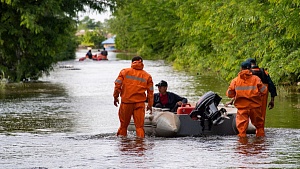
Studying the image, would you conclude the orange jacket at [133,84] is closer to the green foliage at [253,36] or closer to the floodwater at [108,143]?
the floodwater at [108,143]

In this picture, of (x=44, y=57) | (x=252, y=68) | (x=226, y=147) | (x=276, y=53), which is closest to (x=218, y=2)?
(x=276, y=53)

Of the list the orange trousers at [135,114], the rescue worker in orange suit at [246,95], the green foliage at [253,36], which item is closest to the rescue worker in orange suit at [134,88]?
the orange trousers at [135,114]

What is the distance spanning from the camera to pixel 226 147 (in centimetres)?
1528

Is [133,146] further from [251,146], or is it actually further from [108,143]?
[251,146]

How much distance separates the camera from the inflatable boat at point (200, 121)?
1703 cm

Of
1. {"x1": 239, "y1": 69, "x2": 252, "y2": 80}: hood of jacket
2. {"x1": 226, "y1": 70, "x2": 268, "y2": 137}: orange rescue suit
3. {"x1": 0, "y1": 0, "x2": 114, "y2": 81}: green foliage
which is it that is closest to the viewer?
{"x1": 239, "y1": 69, "x2": 252, "y2": 80}: hood of jacket

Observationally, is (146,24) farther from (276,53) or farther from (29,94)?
(276,53)

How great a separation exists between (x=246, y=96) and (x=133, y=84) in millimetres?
2322

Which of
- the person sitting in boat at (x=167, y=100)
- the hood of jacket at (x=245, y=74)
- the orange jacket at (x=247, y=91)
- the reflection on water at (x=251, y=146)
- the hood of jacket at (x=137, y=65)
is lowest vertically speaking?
the reflection on water at (x=251, y=146)

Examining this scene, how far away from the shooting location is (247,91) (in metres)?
16.7

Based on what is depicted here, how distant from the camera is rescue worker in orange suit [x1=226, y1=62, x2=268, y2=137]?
658 inches

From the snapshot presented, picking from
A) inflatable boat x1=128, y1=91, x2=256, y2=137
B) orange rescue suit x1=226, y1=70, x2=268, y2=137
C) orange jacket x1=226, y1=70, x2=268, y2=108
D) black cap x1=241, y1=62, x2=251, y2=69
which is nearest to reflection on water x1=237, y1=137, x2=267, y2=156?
orange rescue suit x1=226, y1=70, x2=268, y2=137

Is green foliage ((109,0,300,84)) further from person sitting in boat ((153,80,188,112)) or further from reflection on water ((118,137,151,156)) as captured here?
reflection on water ((118,137,151,156))

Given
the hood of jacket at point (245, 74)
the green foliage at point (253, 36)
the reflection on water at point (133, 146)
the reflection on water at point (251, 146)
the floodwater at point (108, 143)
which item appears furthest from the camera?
the green foliage at point (253, 36)
